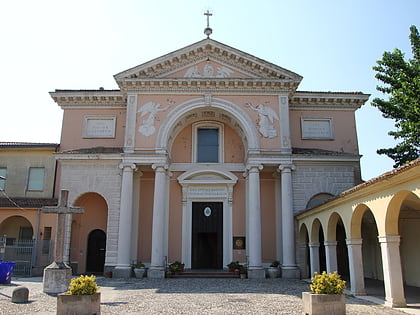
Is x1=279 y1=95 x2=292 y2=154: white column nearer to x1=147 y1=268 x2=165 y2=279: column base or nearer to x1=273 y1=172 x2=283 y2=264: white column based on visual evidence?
x1=273 y1=172 x2=283 y2=264: white column

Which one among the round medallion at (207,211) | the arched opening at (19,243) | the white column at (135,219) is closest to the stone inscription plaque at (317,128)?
the round medallion at (207,211)

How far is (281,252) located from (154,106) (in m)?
10.1

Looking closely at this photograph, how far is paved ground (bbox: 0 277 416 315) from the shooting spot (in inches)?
399

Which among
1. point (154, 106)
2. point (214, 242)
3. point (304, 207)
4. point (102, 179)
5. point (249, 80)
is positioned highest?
point (249, 80)

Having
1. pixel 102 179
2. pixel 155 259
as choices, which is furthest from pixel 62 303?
pixel 102 179

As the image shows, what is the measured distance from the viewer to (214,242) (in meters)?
22.2

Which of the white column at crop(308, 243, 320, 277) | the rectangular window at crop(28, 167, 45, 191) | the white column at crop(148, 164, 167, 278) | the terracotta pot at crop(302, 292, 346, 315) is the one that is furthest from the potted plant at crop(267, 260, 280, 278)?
the rectangular window at crop(28, 167, 45, 191)

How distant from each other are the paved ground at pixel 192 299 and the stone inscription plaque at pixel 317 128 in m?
9.24

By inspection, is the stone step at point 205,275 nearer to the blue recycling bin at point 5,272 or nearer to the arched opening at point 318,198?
the arched opening at point 318,198

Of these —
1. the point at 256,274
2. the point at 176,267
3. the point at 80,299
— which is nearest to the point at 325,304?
the point at 80,299

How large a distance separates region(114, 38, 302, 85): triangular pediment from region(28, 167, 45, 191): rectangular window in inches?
289

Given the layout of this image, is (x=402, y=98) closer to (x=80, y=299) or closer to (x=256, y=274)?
(x=256, y=274)

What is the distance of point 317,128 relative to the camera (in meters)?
23.0

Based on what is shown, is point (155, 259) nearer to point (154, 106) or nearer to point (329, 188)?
point (154, 106)
